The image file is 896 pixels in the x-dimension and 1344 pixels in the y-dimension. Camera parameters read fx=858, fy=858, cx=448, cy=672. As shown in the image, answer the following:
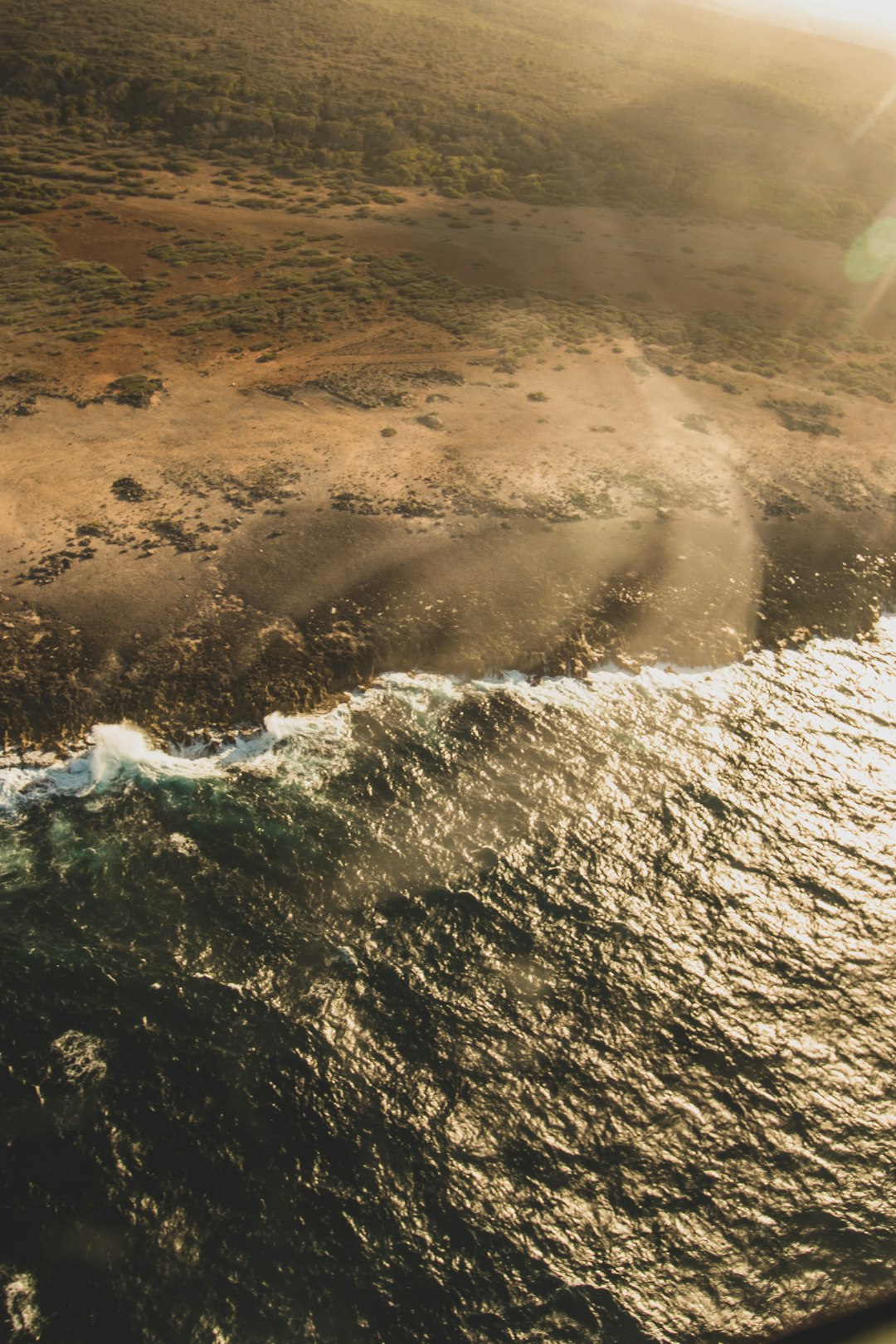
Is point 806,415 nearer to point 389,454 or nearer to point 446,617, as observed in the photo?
point 389,454

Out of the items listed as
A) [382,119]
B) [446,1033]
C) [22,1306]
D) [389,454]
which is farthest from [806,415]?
[382,119]

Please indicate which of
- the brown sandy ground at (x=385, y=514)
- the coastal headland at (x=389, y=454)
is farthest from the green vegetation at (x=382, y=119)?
the brown sandy ground at (x=385, y=514)

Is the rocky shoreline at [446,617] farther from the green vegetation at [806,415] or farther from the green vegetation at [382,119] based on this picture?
the green vegetation at [382,119]

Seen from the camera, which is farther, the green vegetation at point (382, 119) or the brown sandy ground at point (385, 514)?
the green vegetation at point (382, 119)

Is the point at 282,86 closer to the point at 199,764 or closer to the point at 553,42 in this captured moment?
the point at 553,42

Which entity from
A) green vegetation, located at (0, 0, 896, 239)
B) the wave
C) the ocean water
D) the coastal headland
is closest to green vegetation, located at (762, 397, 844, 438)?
the coastal headland

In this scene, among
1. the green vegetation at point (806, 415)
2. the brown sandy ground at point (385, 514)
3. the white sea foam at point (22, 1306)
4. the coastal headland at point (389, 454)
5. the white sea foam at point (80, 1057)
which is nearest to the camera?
the white sea foam at point (22, 1306)
